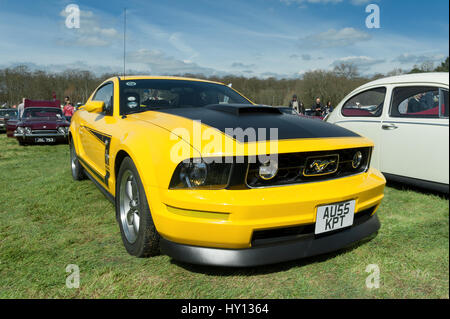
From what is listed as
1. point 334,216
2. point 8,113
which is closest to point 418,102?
point 334,216

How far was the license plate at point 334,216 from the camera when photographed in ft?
6.22

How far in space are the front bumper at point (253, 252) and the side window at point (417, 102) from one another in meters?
2.45

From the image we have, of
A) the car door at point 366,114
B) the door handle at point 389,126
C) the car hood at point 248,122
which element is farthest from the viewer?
the car door at point 366,114

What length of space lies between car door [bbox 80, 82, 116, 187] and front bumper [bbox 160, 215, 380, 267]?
1243mm

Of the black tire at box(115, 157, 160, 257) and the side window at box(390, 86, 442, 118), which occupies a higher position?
the side window at box(390, 86, 442, 118)

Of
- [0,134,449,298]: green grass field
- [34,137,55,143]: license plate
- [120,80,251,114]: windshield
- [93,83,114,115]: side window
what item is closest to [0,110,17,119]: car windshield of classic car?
[34,137,55,143]: license plate

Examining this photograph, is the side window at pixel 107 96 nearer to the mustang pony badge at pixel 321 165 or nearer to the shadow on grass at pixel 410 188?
the mustang pony badge at pixel 321 165

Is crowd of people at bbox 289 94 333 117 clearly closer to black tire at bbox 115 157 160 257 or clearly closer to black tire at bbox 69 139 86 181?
→ black tire at bbox 69 139 86 181

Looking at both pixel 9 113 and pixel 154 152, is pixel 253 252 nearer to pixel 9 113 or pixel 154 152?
pixel 154 152

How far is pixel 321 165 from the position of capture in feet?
6.64

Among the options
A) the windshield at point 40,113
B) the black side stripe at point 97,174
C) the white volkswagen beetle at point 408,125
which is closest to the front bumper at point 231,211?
the black side stripe at point 97,174

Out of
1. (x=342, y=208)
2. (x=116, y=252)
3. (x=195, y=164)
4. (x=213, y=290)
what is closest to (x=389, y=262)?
(x=342, y=208)

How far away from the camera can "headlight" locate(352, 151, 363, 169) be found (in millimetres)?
2238

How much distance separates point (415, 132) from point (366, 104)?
1.14 m
